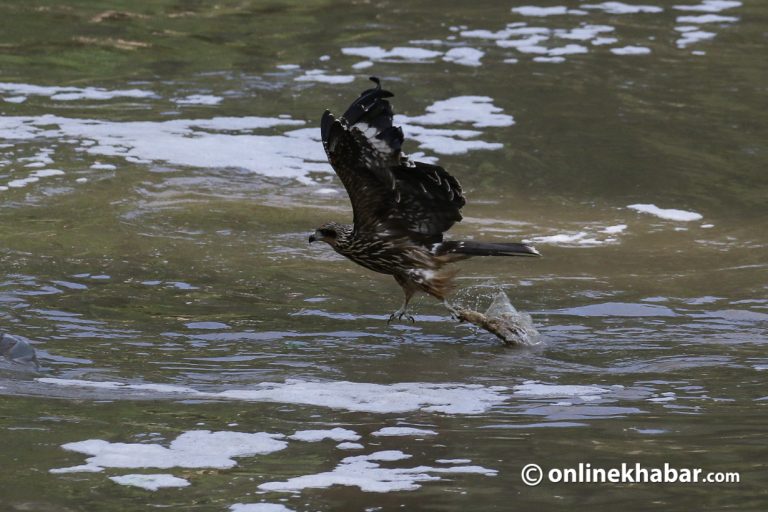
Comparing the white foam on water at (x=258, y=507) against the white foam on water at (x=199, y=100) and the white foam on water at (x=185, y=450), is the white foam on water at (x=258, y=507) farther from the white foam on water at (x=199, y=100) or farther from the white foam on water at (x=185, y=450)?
the white foam on water at (x=199, y=100)

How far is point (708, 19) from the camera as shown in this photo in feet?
54.1

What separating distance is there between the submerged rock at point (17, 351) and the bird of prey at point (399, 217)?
6.43ft

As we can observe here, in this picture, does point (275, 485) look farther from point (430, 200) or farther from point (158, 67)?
point (158, 67)

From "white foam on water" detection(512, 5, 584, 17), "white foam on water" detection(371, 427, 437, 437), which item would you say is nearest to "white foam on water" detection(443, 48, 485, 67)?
"white foam on water" detection(512, 5, 584, 17)

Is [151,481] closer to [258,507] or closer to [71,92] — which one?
[258,507]

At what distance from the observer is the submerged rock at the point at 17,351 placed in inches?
270

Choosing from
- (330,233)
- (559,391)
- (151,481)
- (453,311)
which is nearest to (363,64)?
(330,233)

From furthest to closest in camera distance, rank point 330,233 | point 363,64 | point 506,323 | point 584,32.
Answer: point 584,32 → point 363,64 → point 330,233 → point 506,323

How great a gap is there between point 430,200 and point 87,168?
4.26 m

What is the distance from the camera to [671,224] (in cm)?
1070

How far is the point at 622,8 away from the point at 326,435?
12.4m

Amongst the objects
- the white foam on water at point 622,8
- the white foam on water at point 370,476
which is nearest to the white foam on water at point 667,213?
the white foam on water at point 370,476

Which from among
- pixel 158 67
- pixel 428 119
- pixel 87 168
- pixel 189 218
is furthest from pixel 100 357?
pixel 158 67

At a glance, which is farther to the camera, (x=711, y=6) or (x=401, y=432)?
(x=711, y=6)
